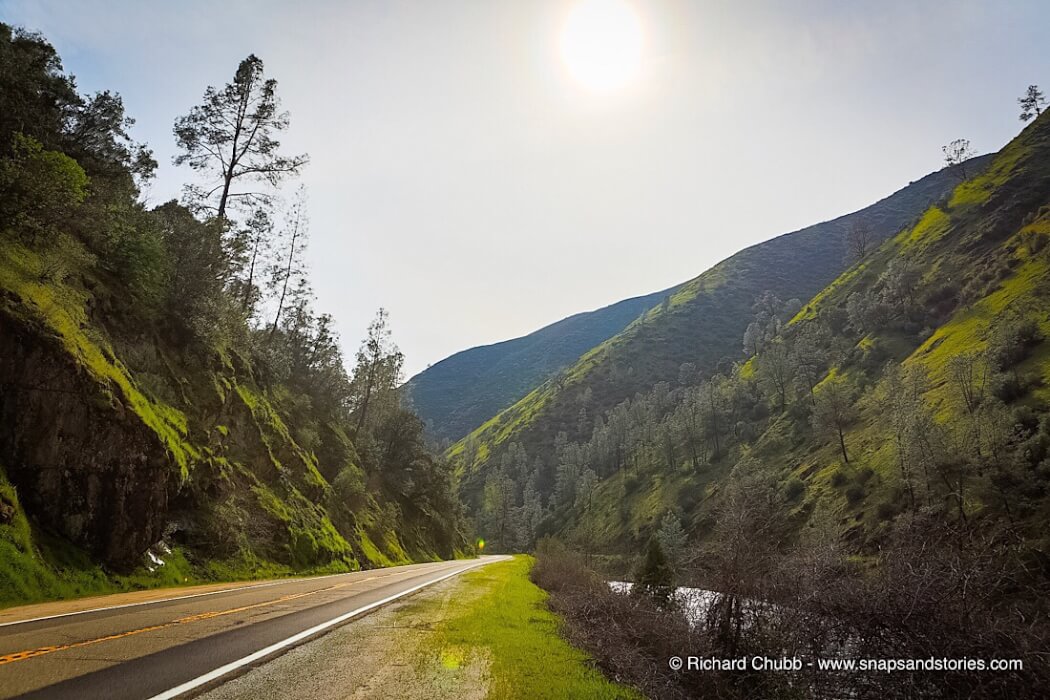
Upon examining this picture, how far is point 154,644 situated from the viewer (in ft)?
27.0

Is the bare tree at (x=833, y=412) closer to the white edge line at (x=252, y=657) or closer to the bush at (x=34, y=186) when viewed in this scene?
the white edge line at (x=252, y=657)

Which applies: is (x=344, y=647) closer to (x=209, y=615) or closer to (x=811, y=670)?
(x=209, y=615)

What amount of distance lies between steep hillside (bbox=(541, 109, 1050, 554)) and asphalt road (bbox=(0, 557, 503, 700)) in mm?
10267

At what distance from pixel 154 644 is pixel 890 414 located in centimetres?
8963

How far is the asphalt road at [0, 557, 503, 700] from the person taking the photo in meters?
6.02

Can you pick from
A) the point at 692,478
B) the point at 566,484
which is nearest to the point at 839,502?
the point at 692,478

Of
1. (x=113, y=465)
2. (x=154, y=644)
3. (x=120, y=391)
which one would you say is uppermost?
(x=120, y=391)

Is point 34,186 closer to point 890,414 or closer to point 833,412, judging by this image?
point 890,414

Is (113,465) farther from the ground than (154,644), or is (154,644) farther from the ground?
(113,465)

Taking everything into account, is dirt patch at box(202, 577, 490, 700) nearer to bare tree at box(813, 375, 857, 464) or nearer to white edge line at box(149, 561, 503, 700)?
white edge line at box(149, 561, 503, 700)

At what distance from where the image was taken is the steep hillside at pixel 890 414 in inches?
1905

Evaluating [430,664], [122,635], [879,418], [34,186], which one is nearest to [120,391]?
[34,186]

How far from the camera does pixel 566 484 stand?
549 ft

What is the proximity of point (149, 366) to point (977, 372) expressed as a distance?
8954 centimetres
